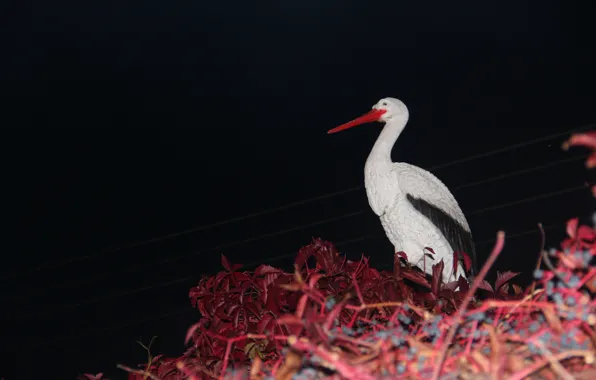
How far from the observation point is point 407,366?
707 mm

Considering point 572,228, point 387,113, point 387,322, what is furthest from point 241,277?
point 387,113

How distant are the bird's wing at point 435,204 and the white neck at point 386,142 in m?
0.06

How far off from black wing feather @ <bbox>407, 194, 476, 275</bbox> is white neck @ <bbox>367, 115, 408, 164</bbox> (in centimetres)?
17

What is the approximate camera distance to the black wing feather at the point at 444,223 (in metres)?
2.14

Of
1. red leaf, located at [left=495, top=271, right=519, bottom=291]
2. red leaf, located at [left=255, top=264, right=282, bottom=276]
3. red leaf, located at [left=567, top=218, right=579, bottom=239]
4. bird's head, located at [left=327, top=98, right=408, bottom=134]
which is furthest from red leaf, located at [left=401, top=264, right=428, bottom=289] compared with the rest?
bird's head, located at [left=327, top=98, right=408, bottom=134]

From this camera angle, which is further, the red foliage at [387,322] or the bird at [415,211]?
the bird at [415,211]

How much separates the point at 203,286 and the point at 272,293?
232 millimetres

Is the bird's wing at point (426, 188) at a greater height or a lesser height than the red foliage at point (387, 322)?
greater

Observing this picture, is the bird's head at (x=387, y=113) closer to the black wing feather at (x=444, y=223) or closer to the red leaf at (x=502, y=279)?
the black wing feather at (x=444, y=223)

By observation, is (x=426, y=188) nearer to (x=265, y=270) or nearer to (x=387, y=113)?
(x=387, y=113)

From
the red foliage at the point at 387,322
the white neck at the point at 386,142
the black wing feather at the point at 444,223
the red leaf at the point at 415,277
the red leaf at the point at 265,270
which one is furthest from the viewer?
the white neck at the point at 386,142

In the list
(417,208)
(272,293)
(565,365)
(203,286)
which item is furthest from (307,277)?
(417,208)

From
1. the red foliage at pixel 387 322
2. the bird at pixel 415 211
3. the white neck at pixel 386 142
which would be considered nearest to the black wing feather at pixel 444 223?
the bird at pixel 415 211

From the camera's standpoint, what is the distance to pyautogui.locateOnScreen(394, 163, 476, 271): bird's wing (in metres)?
2.14
